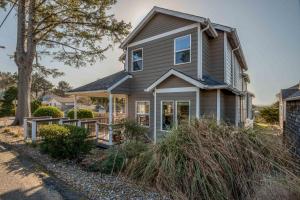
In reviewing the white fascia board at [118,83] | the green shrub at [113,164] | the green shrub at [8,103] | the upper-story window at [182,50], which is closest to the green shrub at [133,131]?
the white fascia board at [118,83]

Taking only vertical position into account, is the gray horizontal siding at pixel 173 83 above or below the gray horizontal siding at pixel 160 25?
below

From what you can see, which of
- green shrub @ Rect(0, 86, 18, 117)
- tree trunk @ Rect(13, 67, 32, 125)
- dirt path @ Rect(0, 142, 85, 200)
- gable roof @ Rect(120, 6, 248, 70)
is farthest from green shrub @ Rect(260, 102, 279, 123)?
green shrub @ Rect(0, 86, 18, 117)

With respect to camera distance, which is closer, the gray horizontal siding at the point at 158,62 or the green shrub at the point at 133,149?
the green shrub at the point at 133,149

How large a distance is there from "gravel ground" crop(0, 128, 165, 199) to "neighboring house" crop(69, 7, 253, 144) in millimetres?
4067

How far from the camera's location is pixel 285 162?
443 centimetres

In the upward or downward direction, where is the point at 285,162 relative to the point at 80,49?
downward

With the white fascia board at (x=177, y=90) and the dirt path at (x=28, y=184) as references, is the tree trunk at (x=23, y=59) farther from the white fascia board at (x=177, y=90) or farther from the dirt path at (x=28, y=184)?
the white fascia board at (x=177, y=90)

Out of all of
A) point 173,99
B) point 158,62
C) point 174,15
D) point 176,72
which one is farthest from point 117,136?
point 174,15

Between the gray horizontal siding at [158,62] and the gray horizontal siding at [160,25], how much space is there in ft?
1.45

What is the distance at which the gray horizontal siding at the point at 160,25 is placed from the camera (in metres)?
10.6

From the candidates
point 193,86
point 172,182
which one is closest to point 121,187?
point 172,182

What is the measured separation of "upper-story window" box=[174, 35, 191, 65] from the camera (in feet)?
33.8

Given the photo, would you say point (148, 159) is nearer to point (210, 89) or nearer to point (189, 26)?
point (210, 89)

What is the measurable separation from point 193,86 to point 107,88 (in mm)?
4609
